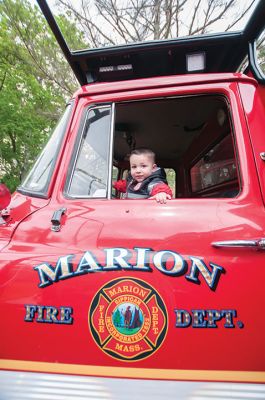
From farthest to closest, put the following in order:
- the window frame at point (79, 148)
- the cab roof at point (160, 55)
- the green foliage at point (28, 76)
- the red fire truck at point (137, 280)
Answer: the green foliage at point (28, 76) → the cab roof at point (160, 55) → the window frame at point (79, 148) → the red fire truck at point (137, 280)

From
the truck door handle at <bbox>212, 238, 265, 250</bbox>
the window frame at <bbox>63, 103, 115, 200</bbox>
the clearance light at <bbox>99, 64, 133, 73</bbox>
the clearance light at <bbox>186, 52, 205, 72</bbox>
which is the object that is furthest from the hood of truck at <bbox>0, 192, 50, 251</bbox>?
the clearance light at <bbox>186, 52, 205, 72</bbox>

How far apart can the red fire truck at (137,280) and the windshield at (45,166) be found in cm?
2

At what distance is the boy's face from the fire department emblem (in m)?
0.87

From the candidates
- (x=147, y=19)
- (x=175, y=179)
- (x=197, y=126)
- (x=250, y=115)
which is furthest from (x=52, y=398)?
(x=147, y=19)

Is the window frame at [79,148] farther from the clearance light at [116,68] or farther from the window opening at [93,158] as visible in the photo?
the clearance light at [116,68]

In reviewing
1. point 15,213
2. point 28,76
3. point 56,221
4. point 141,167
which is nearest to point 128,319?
point 56,221

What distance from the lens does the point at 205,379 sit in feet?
4.19

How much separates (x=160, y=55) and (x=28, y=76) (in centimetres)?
814

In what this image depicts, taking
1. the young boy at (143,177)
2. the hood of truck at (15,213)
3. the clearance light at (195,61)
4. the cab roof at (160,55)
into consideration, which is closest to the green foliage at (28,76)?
the cab roof at (160,55)

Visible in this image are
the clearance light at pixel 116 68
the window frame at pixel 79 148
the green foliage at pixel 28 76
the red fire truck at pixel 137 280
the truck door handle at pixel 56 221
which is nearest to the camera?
the red fire truck at pixel 137 280

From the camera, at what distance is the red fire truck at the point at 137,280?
130 cm

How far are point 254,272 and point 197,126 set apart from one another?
1.61 metres

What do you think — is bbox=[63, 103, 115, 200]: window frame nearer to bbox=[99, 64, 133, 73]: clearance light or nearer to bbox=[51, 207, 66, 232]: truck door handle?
bbox=[51, 207, 66, 232]: truck door handle

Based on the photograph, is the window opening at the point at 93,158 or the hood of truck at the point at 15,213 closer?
the hood of truck at the point at 15,213
